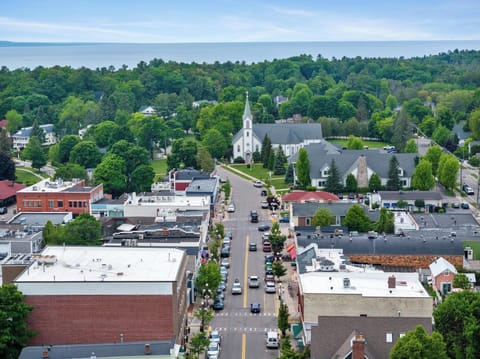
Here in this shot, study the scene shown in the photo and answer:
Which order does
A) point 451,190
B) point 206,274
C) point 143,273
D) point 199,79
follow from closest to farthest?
point 143,273 → point 206,274 → point 451,190 → point 199,79

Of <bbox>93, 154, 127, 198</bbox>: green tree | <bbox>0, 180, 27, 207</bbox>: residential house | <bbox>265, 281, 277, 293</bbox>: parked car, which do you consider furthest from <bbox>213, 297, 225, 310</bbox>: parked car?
<bbox>0, 180, 27, 207</bbox>: residential house

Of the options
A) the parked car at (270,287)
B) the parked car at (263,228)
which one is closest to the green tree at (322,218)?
the parked car at (263,228)

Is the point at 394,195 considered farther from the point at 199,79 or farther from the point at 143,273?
the point at 199,79

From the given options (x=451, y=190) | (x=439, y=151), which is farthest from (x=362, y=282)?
(x=439, y=151)

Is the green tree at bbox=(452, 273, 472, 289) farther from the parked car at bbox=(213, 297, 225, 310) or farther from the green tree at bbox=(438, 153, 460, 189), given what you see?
the green tree at bbox=(438, 153, 460, 189)

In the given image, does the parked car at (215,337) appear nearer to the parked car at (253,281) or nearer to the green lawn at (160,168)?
the parked car at (253,281)

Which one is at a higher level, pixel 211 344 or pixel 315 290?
pixel 315 290
